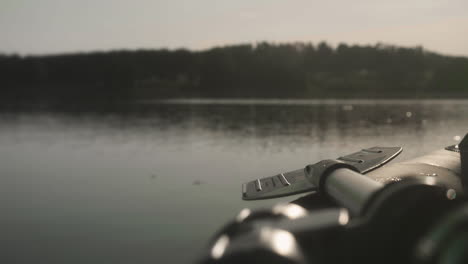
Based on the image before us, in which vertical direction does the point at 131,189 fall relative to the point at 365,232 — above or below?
below

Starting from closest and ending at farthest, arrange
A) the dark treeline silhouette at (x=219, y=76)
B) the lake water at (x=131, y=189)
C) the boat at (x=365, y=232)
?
the boat at (x=365, y=232)
the lake water at (x=131, y=189)
the dark treeline silhouette at (x=219, y=76)

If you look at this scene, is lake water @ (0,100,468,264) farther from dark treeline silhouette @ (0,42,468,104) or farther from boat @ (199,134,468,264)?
dark treeline silhouette @ (0,42,468,104)

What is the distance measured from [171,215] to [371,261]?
7.77 metres

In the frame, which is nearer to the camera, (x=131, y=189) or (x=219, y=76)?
(x=131, y=189)

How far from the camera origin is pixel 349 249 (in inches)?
58.8

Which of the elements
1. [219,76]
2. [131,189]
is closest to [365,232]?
[131,189]

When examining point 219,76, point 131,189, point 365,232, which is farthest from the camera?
point 219,76

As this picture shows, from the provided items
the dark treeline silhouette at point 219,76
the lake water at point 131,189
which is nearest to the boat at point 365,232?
the lake water at point 131,189

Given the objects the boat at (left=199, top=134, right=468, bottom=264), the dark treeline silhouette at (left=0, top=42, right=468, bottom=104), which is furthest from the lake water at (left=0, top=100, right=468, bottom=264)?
the dark treeline silhouette at (left=0, top=42, right=468, bottom=104)

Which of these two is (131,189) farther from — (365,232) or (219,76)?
(219,76)

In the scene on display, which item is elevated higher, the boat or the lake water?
the boat

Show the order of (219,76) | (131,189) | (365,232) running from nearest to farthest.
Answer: (365,232)
(131,189)
(219,76)

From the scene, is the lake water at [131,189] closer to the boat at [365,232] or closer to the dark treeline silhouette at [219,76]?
the boat at [365,232]

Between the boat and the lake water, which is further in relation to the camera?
the lake water
